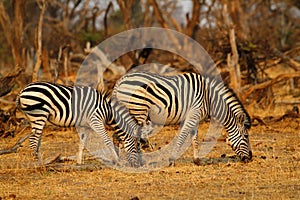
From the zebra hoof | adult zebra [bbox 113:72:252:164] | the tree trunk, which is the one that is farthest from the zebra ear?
the tree trunk

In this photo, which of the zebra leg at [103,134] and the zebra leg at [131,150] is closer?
the zebra leg at [131,150]

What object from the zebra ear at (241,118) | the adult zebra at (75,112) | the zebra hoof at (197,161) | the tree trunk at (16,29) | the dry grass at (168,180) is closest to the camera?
the dry grass at (168,180)

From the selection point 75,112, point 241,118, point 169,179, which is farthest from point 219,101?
point 75,112

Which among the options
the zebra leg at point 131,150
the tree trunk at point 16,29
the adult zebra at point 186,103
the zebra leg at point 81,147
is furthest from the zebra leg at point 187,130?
the tree trunk at point 16,29

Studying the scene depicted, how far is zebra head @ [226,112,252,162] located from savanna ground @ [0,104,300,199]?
0.59 feet

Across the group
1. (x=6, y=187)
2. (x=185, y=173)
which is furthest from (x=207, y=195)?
(x=6, y=187)

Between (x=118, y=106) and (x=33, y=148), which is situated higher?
(x=118, y=106)

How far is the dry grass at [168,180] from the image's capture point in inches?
258

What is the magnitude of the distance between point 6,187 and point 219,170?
2.85 m

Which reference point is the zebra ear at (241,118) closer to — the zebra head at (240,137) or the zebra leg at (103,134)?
the zebra head at (240,137)

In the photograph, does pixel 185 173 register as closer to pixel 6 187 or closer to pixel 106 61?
pixel 6 187

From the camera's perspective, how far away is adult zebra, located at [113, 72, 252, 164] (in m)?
8.79

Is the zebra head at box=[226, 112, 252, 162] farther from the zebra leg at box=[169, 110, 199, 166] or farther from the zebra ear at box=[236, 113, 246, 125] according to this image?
the zebra leg at box=[169, 110, 199, 166]

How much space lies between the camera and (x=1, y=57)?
3406cm
